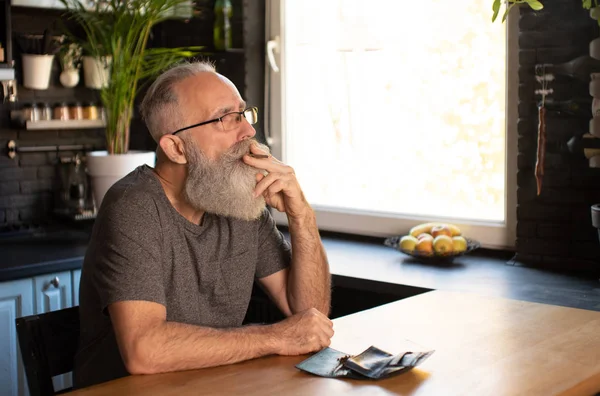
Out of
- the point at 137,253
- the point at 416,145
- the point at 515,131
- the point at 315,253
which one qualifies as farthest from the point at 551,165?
the point at 137,253

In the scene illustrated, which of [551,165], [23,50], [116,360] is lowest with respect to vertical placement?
[116,360]

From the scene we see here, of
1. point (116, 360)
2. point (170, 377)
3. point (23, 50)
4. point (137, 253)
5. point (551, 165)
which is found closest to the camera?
point (170, 377)

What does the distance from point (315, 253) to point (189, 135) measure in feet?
1.66

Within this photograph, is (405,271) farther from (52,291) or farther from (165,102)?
(52,291)

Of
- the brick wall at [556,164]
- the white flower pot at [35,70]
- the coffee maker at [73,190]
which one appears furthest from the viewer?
the coffee maker at [73,190]

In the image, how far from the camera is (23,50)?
3904 millimetres

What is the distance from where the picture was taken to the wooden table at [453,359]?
1649 mm

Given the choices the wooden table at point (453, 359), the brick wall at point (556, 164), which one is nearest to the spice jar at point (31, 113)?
the brick wall at point (556, 164)

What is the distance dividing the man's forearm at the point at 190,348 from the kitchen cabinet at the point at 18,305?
1.42 meters

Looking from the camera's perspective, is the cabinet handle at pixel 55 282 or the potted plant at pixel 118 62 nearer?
the cabinet handle at pixel 55 282

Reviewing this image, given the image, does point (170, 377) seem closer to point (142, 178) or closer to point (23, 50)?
point (142, 178)

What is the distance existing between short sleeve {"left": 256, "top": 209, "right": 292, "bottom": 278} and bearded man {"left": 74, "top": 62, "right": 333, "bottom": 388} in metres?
0.02

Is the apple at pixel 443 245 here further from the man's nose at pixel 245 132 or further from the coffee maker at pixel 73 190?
the coffee maker at pixel 73 190

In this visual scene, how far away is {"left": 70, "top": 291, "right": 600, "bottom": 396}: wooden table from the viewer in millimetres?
1649
